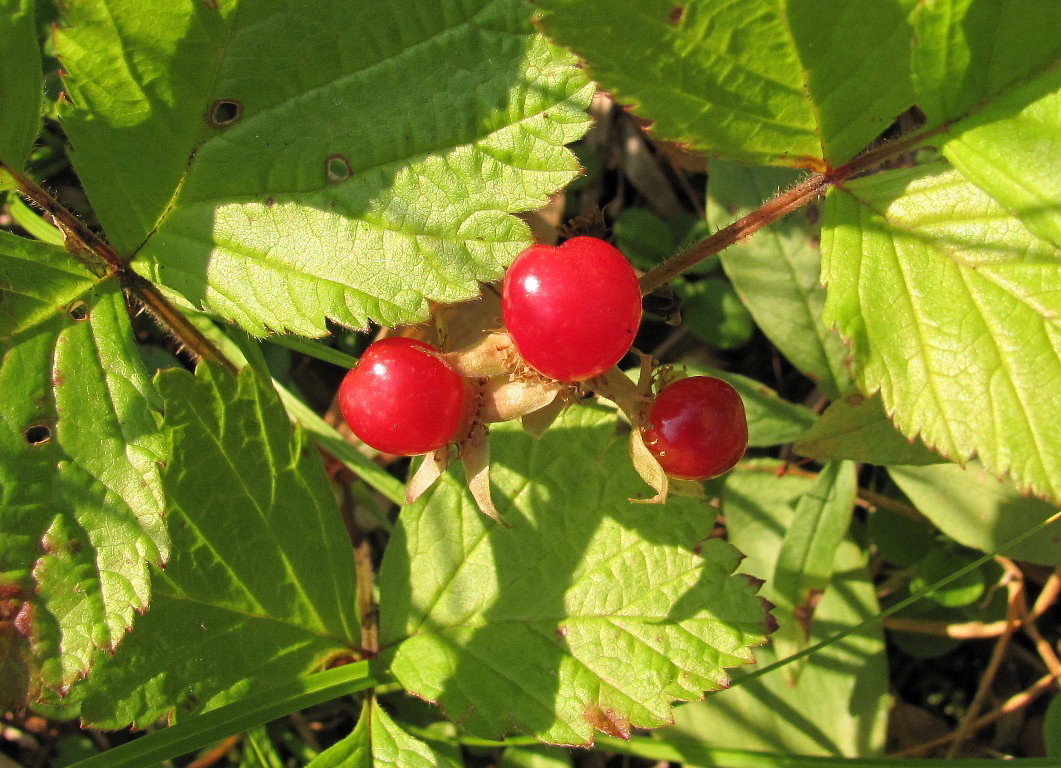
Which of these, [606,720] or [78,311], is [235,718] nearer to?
[606,720]

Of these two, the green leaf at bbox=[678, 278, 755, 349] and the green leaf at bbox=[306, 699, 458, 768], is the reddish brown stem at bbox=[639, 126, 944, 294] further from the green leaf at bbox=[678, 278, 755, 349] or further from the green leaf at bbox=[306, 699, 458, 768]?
the green leaf at bbox=[306, 699, 458, 768]

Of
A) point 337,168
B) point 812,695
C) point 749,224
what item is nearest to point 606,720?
point 812,695

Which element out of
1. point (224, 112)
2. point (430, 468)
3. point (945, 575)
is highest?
point (224, 112)

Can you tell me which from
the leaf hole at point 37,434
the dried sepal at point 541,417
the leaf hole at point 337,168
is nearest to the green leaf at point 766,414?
the dried sepal at point 541,417

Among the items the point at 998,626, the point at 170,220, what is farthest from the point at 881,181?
the point at 998,626

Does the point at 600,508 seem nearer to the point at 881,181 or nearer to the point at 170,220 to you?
the point at 881,181
